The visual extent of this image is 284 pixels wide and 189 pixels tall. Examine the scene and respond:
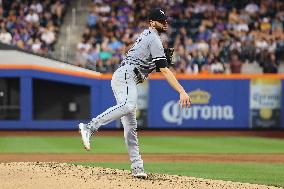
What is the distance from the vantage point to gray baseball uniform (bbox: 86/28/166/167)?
870 cm

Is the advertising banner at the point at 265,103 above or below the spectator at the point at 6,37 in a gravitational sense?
below

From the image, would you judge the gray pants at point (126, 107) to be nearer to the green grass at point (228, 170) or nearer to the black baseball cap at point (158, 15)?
the black baseball cap at point (158, 15)

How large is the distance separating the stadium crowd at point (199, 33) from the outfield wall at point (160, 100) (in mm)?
936

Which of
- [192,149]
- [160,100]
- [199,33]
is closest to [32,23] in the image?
[199,33]

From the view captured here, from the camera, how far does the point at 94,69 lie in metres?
20.9

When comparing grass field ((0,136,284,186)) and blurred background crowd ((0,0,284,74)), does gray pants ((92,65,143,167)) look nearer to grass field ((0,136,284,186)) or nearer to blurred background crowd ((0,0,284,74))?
grass field ((0,136,284,186))

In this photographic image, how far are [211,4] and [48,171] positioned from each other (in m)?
17.0

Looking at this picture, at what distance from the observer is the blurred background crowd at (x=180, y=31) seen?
867 inches

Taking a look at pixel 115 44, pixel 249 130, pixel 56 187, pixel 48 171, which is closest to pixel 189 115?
pixel 249 130

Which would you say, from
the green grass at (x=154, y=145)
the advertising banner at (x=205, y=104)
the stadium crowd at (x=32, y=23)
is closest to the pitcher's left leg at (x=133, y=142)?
the green grass at (x=154, y=145)

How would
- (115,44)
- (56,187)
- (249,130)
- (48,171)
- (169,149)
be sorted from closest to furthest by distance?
1. (56,187)
2. (48,171)
3. (169,149)
4. (249,130)
5. (115,44)

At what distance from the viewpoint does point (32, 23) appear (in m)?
23.9

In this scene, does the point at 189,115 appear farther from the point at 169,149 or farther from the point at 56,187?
the point at 56,187

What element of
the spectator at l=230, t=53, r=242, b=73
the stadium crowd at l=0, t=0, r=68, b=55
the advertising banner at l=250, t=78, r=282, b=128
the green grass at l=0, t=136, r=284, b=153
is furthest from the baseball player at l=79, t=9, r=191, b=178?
the stadium crowd at l=0, t=0, r=68, b=55
